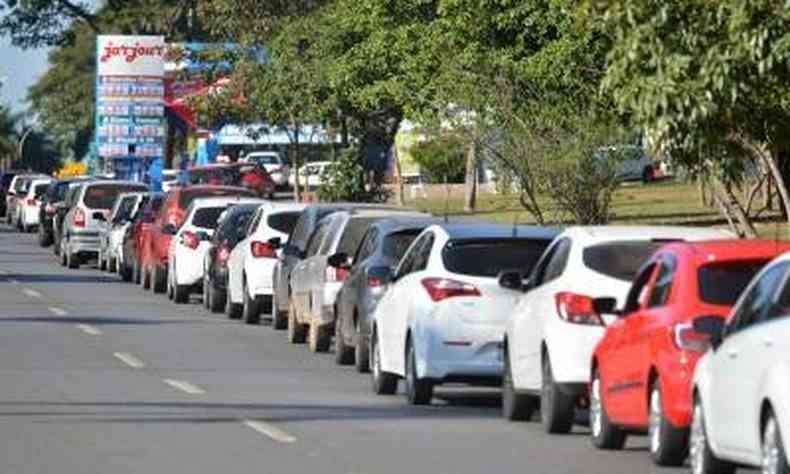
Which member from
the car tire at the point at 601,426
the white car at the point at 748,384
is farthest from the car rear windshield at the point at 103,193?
the white car at the point at 748,384

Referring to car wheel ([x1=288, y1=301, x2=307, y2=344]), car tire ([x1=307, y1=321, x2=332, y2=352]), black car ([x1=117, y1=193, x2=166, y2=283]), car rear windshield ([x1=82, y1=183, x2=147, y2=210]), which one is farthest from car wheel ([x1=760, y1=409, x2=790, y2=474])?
car rear windshield ([x1=82, y1=183, x2=147, y2=210])

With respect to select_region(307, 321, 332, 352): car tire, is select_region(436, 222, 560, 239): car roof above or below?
above

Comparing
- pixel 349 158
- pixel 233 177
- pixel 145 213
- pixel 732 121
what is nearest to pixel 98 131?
pixel 233 177

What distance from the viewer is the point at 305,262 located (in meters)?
28.2

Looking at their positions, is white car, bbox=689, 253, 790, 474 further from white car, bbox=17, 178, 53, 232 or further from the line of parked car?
white car, bbox=17, 178, 53, 232

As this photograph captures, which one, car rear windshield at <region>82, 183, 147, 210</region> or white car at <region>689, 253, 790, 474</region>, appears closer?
white car at <region>689, 253, 790, 474</region>

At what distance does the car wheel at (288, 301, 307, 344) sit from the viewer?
29125mm

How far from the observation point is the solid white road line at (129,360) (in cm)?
2488

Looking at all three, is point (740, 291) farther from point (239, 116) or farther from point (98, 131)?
point (98, 131)

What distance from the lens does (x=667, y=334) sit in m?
15.2

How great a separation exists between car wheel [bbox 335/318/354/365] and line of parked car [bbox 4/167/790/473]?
0.02 metres

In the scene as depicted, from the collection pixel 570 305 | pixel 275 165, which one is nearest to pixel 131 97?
pixel 275 165

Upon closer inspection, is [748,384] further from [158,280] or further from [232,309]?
[158,280]

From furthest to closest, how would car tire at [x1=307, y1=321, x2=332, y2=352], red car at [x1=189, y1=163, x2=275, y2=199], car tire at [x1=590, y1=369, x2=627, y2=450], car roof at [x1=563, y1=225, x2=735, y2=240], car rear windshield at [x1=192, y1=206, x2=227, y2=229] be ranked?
red car at [x1=189, y1=163, x2=275, y2=199] → car rear windshield at [x1=192, y1=206, x2=227, y2=229] → car tire at [x1=307, y1=321, x2=332, y2=352] → car roof at [x1=563, y1=225, x2=735, y2=240] → car tire at [x1=590, y1=369, x2=627, y2=450]
